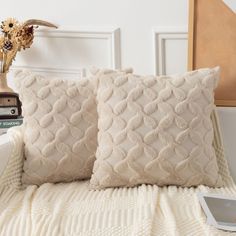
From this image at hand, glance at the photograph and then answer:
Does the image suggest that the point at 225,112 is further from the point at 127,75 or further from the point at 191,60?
the point at 127,75

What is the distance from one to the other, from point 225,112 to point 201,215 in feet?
1.90

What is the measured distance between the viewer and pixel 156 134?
1622mm

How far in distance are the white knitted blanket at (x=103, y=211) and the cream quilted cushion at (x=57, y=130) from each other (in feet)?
0.20

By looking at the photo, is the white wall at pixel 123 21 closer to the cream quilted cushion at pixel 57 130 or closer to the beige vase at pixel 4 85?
the beige vase at pixel 4 85

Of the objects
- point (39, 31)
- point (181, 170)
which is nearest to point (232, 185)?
point (181, 170)

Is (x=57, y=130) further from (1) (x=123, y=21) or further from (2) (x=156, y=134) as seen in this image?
(1) (x=123, y=21)

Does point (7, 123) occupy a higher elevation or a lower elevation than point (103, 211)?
higher

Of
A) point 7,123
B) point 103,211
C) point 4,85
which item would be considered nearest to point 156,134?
point 103,211

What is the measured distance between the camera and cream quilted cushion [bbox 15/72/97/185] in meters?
1.71

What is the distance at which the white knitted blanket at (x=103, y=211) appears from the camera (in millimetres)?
1339

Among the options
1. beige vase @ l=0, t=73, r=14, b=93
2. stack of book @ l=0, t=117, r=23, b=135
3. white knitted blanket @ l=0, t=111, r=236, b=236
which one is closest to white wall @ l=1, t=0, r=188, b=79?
beige vase @ l=0, t=73, r=14, b=93

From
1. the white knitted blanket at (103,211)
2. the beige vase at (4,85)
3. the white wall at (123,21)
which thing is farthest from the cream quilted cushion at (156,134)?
the beige vase at (4,85)

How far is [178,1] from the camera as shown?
2.04 m

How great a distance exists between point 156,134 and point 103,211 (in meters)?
0.33
